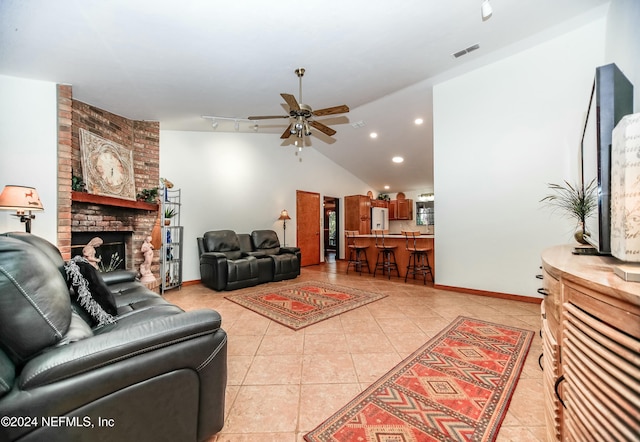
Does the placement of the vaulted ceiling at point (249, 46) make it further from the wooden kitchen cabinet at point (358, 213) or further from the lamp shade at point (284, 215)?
the wooden kitchen cabinet at point (358, 213)

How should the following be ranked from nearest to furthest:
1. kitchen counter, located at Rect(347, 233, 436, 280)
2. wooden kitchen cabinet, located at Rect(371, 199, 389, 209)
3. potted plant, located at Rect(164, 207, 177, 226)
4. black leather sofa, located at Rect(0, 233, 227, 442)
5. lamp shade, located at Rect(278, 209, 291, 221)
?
black leather sofa, located at Rect(0, 233, 227, 442)
potted plant, located at Rect(164, 207, 177, 226)
kitchen counter, located at Rect(347, 233, 436, 280)
lamp shade, located at Rect(278, 209, 291, 221)
wooden kitchen cabinet, located at Rect(371, 199, 389, 209)

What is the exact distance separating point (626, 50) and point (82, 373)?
3.85m

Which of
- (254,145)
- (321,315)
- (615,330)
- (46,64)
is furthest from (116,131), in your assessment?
(615,330)

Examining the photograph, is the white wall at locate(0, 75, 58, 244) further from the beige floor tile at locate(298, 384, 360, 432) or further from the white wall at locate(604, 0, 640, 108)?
the white wall at locate(604, 0, 640, 108)

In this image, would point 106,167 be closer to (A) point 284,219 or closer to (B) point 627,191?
(A) point 284,219

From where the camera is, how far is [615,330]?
24.2 inches

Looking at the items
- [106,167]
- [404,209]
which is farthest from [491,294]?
[106,167]

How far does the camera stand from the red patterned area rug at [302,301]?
306cm

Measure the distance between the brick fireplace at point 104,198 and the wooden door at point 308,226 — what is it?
11.0ft

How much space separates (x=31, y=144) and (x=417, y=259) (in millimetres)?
5937

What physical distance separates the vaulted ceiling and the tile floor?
3008 mm

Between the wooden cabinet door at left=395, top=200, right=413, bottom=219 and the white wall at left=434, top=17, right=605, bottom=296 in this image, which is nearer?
the white wall at left=434, top=17, right=605, bottom=296

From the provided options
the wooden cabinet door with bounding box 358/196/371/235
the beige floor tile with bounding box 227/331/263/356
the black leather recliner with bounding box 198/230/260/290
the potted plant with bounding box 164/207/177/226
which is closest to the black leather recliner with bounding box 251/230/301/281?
the black leather recliner with bounding box 198/230/260/290

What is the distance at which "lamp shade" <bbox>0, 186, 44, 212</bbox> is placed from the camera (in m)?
2.31
